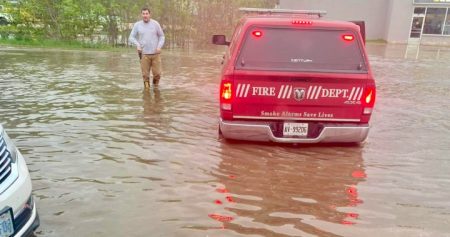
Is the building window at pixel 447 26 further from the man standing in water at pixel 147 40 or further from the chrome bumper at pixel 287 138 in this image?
the chrome bumper at pixel 287 138

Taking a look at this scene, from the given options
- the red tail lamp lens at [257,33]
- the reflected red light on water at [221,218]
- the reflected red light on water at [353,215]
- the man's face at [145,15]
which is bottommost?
the reflected red light on water at [221,218]

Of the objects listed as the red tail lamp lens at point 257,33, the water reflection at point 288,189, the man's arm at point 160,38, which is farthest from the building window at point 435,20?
the red tail lamp lens at point 257,33

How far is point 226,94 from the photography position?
17.5 feet

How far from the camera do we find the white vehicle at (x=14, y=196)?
2.73 meters

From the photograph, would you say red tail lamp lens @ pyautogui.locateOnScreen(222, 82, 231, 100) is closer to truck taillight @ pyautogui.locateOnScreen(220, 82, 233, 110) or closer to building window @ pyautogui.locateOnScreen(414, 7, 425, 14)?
truck taillight @ pyautogui.locateOnScreen(220, 82, 233, 110)

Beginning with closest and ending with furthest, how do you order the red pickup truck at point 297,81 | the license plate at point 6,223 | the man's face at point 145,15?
the license plate at point 6,223, the red pickup truck at point 297,81, the man's face at point 145,15

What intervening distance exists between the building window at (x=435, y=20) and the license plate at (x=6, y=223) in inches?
1509

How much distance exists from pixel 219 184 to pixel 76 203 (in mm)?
1525

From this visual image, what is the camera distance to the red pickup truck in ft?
17.1

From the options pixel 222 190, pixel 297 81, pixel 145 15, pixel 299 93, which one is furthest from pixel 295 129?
pixel 145 15

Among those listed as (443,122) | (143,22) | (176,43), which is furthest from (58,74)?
(176,43)

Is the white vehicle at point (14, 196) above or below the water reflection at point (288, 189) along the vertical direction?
above

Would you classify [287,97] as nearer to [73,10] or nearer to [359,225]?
[359,225]

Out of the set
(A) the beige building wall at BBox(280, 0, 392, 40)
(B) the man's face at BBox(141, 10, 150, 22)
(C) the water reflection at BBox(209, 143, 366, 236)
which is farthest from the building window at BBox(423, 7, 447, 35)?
(C) the water reflection at BBox(209, 143, 366, 236)
